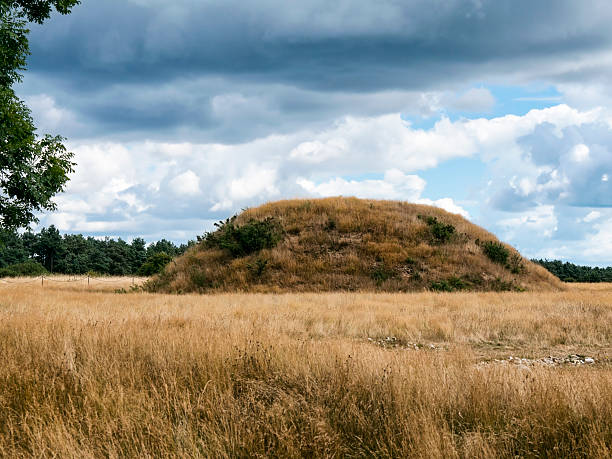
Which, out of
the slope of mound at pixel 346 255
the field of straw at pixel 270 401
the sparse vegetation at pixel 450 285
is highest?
the slope of mound at pixel 346 255

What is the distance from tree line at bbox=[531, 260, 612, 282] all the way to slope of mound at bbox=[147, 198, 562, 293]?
1694 inches

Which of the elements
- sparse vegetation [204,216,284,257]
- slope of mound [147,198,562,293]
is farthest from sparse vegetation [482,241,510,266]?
sparse vegetation [204,216,284,257]

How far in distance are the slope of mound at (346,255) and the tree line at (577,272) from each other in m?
43.0

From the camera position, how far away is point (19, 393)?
5504 millimetres

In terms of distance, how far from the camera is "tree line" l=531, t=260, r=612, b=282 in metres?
67.9

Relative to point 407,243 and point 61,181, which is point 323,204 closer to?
point 407,243

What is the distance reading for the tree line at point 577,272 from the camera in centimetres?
6794

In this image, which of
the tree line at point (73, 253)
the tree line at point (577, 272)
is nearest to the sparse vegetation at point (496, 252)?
the tree line at point (577, 272)

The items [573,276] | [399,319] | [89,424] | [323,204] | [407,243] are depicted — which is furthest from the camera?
[573,276]

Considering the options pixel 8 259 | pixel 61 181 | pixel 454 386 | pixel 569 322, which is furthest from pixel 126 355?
pixel 8 259

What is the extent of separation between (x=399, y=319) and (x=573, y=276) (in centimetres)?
6712

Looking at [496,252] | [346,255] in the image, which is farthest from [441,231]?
[346,255]

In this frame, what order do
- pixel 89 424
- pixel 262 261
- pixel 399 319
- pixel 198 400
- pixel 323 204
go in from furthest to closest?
pixel 323 204 < pixel 262 261 < pixel 399 319 < pixel 198 400 < pixel 89 424

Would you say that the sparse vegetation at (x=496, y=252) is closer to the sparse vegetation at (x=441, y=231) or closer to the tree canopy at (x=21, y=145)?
the sparse vegetation at (x=441, y=231)
